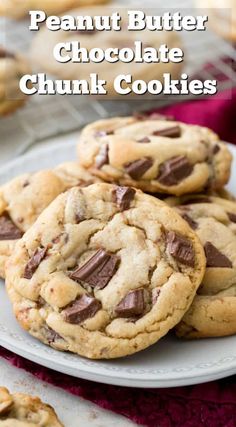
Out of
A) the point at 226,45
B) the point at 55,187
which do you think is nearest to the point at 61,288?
the point at 55,187

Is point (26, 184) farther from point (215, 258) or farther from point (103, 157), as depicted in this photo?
point (215, 258)

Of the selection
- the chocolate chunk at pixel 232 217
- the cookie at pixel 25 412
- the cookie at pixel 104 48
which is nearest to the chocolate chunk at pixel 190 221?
the chocolate chunk at pixel 232 217

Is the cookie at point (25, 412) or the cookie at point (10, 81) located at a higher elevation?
the cookie at point (10, 81)

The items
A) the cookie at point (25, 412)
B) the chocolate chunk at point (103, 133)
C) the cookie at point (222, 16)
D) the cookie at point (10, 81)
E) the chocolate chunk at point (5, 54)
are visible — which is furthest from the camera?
the cookie at point (222, 16)

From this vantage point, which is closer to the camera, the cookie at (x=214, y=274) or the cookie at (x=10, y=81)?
the cookie at (x=214, y=274)

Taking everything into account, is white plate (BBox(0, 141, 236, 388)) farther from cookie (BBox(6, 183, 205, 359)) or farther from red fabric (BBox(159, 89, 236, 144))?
red fabric (BBox(159, 89, 236, 144))

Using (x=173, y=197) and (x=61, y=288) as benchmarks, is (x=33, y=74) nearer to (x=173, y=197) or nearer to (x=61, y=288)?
(x=173, y=197)

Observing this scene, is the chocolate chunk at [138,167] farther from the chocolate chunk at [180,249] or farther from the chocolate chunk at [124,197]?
the chocolate chunk at [180,249]
